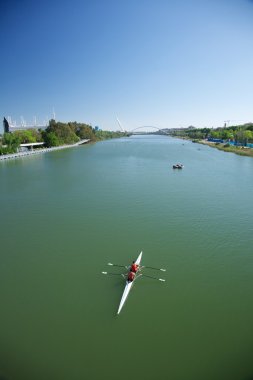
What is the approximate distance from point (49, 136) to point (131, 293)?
4462 centimetres

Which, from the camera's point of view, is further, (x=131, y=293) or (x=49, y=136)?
(x=49, y=136)

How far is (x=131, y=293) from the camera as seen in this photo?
5590 millimetres

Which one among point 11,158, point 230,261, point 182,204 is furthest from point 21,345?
point 11,158

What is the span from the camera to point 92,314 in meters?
5.00

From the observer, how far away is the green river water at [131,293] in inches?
161

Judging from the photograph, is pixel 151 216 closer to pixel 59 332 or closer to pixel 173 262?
pixel 173 262

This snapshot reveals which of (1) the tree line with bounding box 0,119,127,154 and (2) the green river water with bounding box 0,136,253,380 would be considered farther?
(1) the tree line with bounding box 0,119,127,154

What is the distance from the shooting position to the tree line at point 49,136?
34.8 m

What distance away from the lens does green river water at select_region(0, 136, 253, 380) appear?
13.4 feet

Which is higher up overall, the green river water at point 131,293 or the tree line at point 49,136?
the tree line at point 49,136

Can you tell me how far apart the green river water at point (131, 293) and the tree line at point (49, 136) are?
26.1m

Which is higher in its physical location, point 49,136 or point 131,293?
point 49,136

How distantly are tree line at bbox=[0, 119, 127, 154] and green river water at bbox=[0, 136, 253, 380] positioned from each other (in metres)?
26.1

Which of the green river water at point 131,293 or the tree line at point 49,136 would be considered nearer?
the green river water at point 131,293
